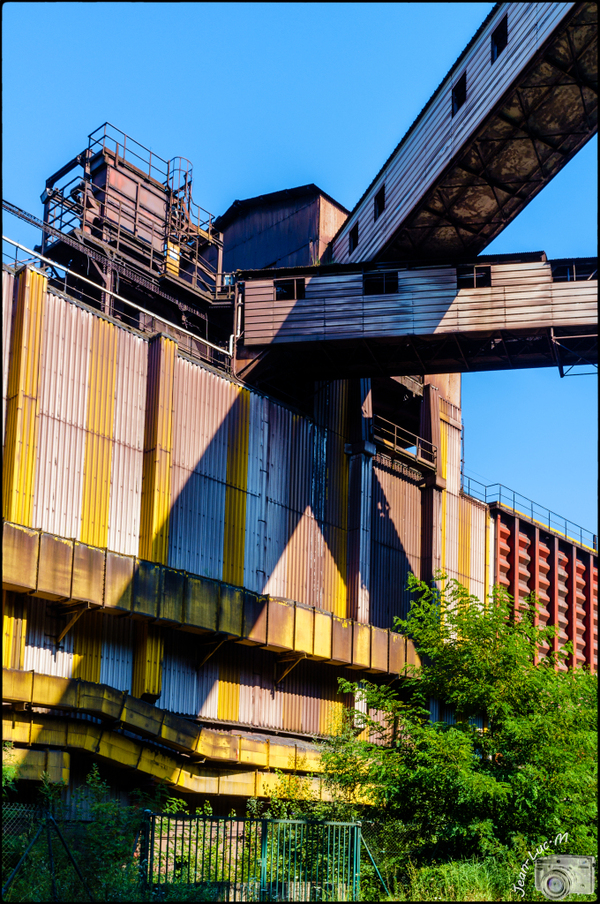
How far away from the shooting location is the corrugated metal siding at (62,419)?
23.8 metres

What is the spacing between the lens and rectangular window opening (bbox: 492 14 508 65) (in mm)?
25438

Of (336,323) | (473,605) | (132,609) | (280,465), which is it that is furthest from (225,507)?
(473,605)

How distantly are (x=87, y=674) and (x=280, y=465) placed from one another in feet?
30.6

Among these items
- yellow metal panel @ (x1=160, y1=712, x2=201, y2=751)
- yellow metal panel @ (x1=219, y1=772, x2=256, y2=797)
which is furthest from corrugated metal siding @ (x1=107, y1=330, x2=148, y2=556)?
yellow metal panel @ (x1=219, y1=772, x2=256, y2=797)

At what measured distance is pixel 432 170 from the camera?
28328 mm

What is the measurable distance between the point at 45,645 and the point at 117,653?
7.34 ft

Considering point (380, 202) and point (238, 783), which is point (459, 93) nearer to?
point (380, 202)

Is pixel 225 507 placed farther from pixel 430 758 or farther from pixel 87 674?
pixel 430 758

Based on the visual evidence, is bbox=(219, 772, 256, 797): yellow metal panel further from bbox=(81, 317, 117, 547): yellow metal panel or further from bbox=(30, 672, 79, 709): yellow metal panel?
bbox=(81, 317, 117, 547): yellow metal panel

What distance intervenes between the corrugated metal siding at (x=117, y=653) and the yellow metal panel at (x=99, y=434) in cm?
207

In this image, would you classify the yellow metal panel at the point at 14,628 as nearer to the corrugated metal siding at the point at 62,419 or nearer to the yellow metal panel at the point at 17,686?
the yellow metal panel at the point at 17,686

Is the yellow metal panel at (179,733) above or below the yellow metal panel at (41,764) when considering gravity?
above

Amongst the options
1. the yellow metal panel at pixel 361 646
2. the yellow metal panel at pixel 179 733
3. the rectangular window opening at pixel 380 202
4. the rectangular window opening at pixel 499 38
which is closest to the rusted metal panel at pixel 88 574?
the yellow metal panel at pixel 179 733

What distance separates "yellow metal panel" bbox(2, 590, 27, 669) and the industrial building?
8 centimetres
